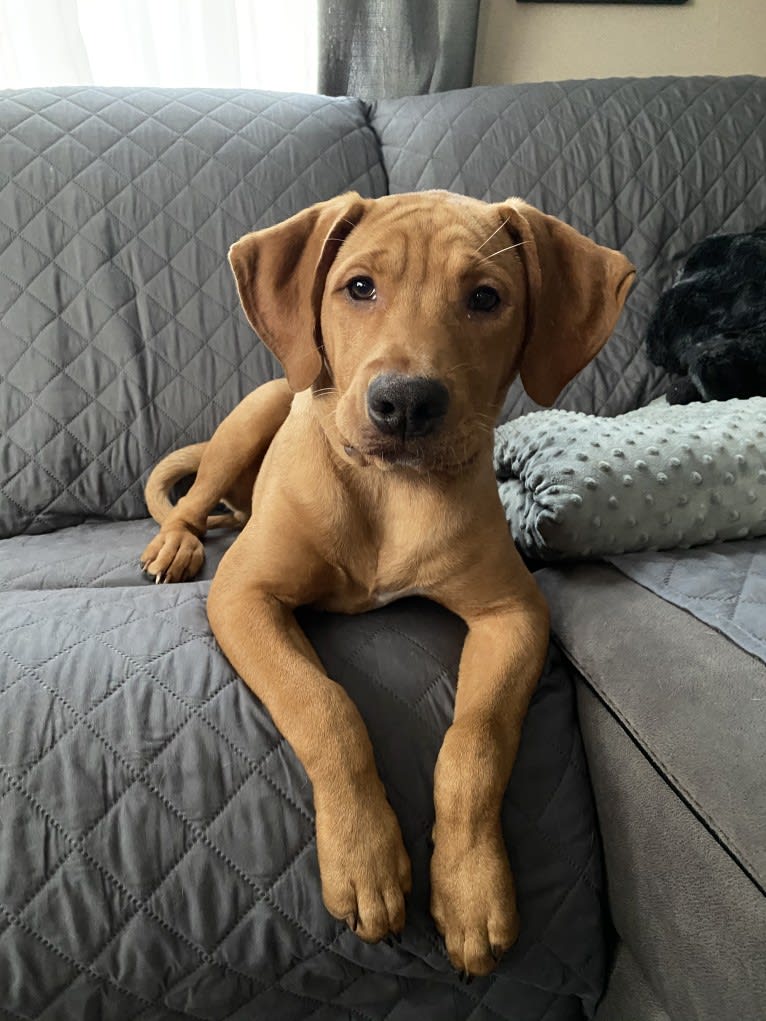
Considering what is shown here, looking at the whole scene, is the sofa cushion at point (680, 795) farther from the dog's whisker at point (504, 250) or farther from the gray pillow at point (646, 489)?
the dog's whisker at point (504, 250)

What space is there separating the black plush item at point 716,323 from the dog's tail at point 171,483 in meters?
1.25

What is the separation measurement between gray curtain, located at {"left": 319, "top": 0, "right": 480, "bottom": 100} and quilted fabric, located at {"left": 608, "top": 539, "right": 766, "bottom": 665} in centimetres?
202

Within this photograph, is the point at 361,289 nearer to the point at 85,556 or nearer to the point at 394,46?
the point at 85,556

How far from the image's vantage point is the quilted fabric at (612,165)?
7.32 ft

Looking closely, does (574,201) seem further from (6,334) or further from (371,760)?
(371,760)

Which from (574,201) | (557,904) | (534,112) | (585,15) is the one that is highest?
(585,15)

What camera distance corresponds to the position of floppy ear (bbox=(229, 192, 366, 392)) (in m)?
1.29

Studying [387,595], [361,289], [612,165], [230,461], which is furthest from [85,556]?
[612,165]

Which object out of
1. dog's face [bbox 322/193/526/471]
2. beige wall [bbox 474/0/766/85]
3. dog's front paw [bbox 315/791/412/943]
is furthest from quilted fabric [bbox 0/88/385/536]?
dog's front paw [bbox 315/791/412/943]

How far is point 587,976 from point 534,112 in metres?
2.26

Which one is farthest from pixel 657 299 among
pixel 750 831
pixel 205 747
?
pixel 205 747

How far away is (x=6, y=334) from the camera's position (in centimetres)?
198

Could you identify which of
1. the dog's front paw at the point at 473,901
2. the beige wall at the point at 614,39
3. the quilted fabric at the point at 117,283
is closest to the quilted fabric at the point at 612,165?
the quilted fabric at the point at 117,283

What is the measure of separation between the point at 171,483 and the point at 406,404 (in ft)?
3.44
